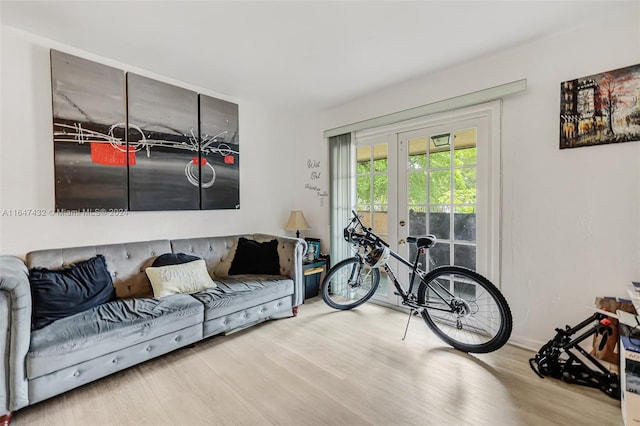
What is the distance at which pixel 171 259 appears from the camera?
2588 millimetres

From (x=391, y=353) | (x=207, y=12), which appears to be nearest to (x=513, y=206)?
(x=391, y=353)

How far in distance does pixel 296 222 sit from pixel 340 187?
29.6 inches

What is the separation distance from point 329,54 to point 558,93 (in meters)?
1.84

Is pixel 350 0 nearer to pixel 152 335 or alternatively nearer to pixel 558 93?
pixel 558 93

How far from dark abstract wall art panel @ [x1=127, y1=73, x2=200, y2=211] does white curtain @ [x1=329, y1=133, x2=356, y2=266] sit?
1.64 m

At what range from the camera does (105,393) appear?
176cm

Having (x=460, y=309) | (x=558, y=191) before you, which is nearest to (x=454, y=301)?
(x=460, y=309)

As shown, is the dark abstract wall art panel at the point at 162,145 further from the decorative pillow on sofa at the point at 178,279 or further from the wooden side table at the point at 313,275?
the wooden side table at the point at 313,275

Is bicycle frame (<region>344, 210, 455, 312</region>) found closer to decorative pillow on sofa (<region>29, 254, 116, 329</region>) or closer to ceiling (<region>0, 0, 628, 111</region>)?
ceiling (<region>0, 0, 628, 111</region>)

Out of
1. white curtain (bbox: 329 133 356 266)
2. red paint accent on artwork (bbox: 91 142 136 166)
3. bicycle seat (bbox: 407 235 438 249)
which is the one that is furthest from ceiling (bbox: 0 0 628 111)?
bicycle seat (bbox: 407 235 438 249)

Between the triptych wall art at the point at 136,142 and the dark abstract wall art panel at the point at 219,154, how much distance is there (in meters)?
0.01

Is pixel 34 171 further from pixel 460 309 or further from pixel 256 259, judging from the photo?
pixel 460 309

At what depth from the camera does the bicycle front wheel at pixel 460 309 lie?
92.1 inches

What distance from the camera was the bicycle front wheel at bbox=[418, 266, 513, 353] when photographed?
2.34 meters
